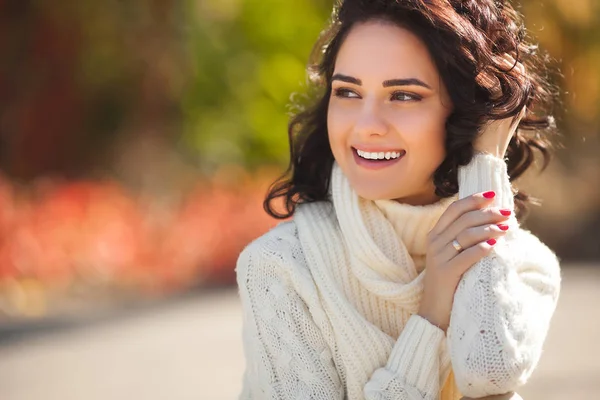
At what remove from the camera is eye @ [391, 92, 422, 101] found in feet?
8.35

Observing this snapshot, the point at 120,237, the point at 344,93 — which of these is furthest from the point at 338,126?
the point at 120,237

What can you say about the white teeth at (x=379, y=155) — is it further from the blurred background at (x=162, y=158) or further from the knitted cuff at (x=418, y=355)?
the blurred background at (x=162, y=158)

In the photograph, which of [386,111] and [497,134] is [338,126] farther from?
[497,134]

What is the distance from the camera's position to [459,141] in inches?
103

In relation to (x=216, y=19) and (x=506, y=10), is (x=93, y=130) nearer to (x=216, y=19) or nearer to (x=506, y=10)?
(x=216, y=19)

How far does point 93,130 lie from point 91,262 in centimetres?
304

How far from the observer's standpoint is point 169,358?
5289mm

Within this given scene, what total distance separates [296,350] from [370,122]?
0.66 metres

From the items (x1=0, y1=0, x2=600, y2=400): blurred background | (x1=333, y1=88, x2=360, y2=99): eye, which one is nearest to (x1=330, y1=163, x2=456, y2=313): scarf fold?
(x1=333, y1=88, x2=360, y2=99): eye

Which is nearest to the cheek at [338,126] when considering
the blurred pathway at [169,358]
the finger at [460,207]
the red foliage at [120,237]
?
the finger at [460,207]

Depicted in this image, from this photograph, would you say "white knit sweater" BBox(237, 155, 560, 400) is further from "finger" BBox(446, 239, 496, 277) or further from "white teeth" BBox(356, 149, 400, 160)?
"white teeth" BBox(356, 149, 400, 160)

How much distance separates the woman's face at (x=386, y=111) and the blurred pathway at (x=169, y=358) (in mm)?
2420

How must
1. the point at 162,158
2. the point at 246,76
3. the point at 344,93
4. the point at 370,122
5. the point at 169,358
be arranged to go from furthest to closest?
the point at 162,158
the point at 246,76
the point at 169,358
the point at 344,93
the point at 370,122

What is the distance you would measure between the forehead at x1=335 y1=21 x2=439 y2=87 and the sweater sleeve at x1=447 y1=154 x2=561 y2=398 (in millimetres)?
314
